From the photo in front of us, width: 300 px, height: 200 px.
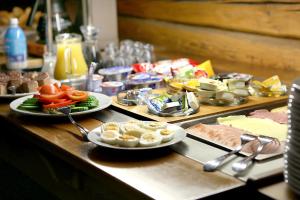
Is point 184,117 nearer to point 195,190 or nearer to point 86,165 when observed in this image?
point 86,165

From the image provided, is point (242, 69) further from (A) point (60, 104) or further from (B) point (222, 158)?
(B) point (222, 158)

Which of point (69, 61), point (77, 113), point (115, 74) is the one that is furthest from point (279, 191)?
point (69, 61)

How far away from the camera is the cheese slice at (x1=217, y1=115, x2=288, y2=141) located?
5.21 ft

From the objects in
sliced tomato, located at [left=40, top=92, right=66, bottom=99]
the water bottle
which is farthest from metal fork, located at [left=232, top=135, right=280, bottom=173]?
the water bottle

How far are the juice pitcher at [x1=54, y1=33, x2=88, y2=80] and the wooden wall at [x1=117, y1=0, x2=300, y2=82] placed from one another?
26.7 inches

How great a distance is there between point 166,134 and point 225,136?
19cm

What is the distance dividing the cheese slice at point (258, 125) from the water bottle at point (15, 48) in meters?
1.20

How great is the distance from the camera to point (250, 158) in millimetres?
1331

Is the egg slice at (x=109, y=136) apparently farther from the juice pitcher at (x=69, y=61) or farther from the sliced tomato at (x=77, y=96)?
the juice pitcher at (x=69, y=61)

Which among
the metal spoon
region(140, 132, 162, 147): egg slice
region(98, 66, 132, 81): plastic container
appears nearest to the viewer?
region(140, 132, 162, 147): egg slice

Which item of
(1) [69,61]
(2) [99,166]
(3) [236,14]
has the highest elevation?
(3) [236,14]

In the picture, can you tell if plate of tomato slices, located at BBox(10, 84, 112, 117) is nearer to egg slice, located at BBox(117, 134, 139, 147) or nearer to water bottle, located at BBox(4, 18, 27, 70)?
egg slice, located at BBox(117, 134, 139, 147)

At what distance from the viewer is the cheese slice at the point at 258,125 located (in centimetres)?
159

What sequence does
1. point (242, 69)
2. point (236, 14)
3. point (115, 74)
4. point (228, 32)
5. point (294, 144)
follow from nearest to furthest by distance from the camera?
1. point (294, 144)
2. point (115, 74)
3. point (242, 69)
4. point (236, 14)
5. point (228, 32)
